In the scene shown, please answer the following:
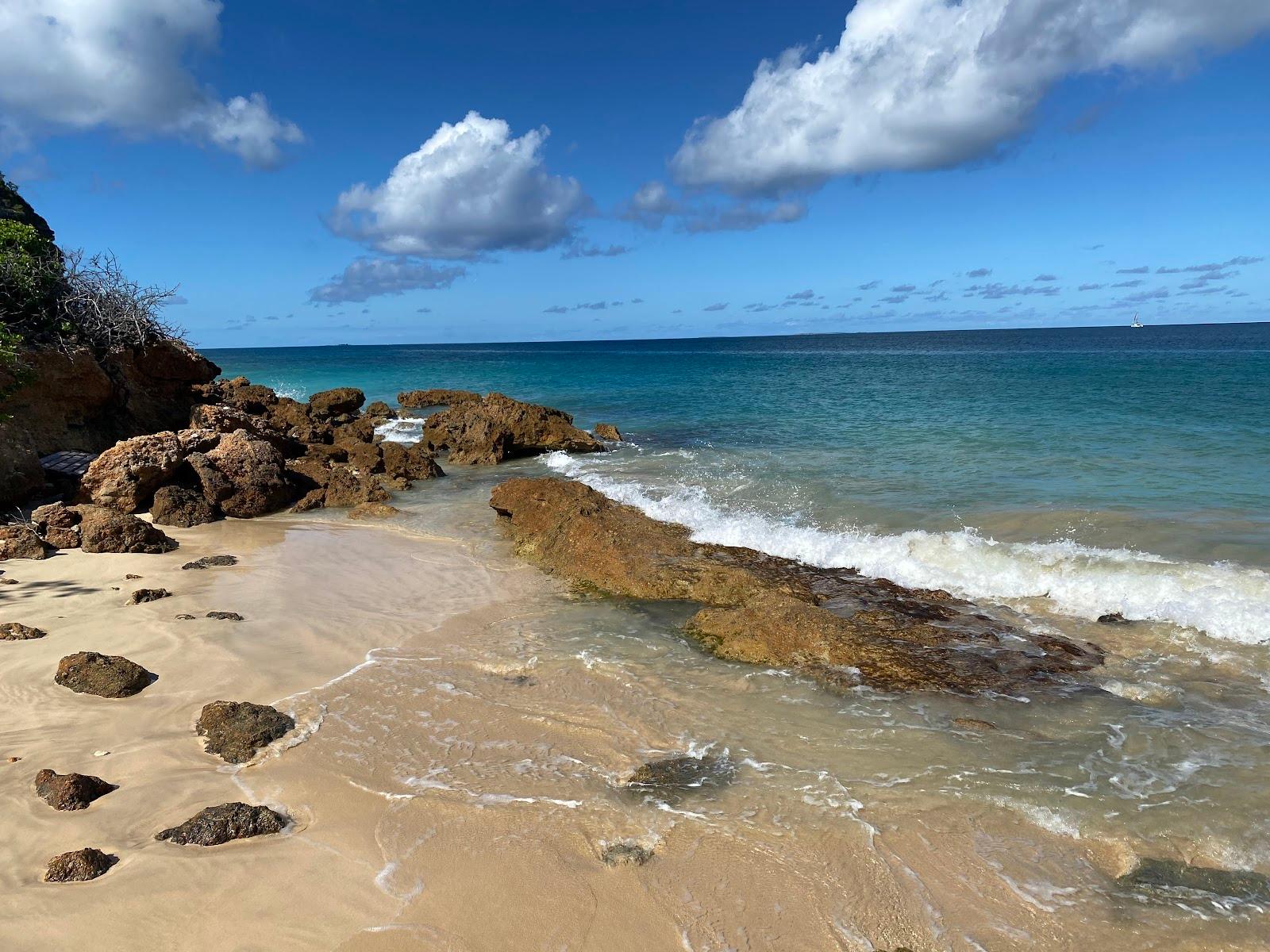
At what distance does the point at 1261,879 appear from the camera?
4.15 m

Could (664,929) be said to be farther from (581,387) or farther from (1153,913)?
(581,387)

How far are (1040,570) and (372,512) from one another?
35.4ft

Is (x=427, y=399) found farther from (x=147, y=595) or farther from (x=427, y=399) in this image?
(x=147, y=595)

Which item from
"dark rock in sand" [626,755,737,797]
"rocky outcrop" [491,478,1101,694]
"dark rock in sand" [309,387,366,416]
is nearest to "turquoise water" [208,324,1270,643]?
"rocky outcrop" [491,478,1101,694]

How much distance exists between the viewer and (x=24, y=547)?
8812 mm

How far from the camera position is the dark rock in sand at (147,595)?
7.60 meters

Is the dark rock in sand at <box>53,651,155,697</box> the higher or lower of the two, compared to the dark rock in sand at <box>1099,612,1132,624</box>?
higher

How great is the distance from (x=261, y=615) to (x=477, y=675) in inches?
110

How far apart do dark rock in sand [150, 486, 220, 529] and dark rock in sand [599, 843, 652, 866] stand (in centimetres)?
1000

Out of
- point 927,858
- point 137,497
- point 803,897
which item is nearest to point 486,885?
point 803,897

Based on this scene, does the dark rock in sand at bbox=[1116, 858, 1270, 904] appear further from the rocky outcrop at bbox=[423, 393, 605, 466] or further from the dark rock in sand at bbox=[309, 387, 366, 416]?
the dark rock in sand at bbox=[309, 387, 366, 416]

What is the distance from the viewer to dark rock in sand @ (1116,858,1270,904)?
4.03 meters

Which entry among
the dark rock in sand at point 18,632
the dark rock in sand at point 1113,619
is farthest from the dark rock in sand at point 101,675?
the dark rock in sand at point 1113,619

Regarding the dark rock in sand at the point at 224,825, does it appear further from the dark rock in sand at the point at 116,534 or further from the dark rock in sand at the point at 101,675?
the dark rock in sand at the point at 116,534
